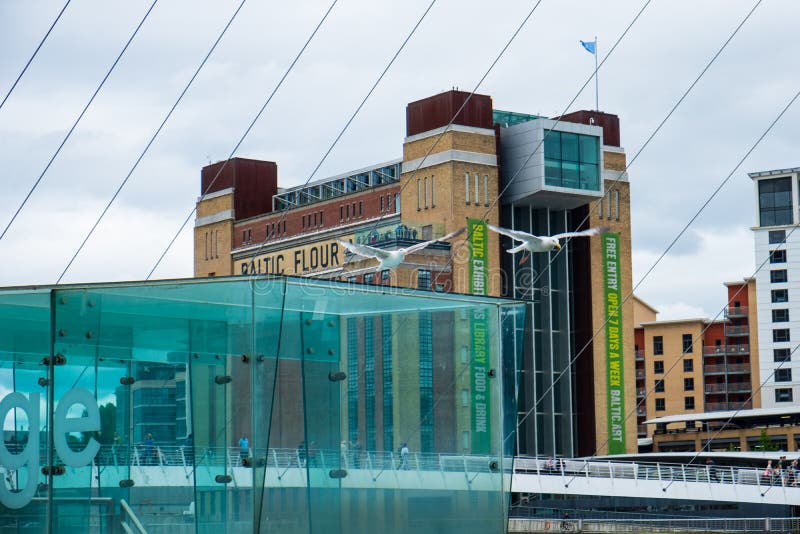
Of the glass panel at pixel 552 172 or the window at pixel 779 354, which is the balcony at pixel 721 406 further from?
the glass panel at pixel 552 172

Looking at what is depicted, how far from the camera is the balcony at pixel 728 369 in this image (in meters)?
109

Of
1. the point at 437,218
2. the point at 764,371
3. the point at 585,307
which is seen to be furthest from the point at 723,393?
the point at 437,218

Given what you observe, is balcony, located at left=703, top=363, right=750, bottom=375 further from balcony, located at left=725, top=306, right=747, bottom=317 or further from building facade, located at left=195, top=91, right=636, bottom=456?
building facade, located at left=195, top=91, right=636, bottom=456

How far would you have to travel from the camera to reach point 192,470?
1075 cm

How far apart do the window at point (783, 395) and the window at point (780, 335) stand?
11.8 ft

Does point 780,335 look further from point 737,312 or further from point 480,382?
point 480,382

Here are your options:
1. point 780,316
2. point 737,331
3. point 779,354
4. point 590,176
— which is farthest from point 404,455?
point 737,331

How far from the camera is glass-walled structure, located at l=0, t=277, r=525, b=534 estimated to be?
34.8ft

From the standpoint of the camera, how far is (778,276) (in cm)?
10788

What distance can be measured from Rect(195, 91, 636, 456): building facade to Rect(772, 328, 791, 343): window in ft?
94.8

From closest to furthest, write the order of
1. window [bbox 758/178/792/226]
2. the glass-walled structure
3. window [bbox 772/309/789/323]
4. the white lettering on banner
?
the glass-walled structure < the white lettering on banner < window [bbox 772/309/789/323] < window [bbox 758/178/792/226]

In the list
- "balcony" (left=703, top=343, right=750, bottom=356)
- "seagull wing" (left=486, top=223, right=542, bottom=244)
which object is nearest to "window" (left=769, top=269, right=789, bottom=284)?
"balcony" (left=703, top=343, right=750, bottom=356)

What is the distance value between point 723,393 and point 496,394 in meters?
101

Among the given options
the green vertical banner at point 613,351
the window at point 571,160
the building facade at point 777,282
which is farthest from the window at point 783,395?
the window at point 571,160
